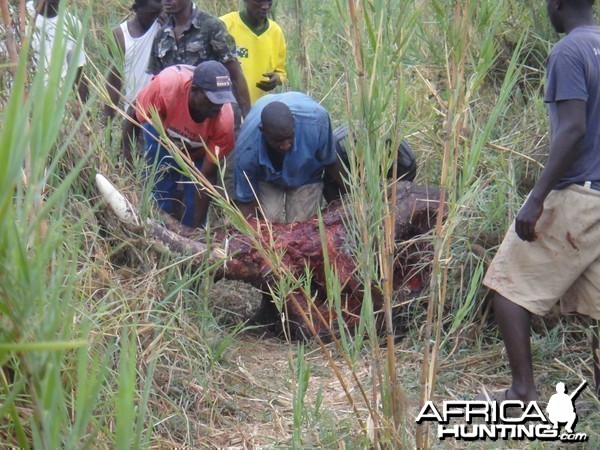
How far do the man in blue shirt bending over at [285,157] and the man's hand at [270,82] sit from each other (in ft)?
2.99

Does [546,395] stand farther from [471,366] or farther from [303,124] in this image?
[303,124]

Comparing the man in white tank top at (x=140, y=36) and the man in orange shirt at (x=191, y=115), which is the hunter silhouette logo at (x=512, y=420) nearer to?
the man in orange shirt at (x=191, y=115)

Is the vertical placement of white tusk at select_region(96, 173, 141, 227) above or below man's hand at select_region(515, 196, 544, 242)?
above

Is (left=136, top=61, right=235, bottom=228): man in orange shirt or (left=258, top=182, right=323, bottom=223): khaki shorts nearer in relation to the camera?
(left=136, top=61, right=235, bottom=228): man in orange shirt

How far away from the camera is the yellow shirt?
563cm

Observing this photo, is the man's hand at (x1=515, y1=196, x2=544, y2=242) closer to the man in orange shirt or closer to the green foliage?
the green foliage

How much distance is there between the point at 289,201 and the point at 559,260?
189 cm

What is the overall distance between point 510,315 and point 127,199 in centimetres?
153

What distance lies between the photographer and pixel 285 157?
4.67 meters

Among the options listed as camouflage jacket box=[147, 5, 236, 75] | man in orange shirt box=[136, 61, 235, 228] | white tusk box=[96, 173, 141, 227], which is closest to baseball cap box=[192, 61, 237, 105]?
man in orange shirt box=[136, 61, 235, 228]

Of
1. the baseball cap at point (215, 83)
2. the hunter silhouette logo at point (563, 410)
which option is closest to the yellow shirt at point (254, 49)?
the baseball cap at point (215, 83)

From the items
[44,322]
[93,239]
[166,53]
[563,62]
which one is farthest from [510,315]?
[166,53]

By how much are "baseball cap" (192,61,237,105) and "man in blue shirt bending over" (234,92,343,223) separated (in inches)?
8.4

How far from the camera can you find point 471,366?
3.87m
